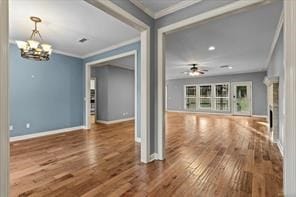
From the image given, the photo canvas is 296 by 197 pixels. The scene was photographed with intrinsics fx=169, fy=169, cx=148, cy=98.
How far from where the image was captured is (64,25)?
3559 millimetres

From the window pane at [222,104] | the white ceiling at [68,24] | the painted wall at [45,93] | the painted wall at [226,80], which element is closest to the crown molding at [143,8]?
the white ceiling at [68,24]

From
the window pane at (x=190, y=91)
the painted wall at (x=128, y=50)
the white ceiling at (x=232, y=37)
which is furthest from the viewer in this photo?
the window pane at (x=190, y=91)

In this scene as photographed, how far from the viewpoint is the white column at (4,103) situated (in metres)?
1.25

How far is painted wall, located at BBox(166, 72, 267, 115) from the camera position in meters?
9.38

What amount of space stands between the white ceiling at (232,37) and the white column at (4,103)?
288 centimetres

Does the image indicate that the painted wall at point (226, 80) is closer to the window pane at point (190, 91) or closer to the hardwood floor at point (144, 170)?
the window pane at point (190, 91)

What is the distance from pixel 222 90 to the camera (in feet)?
35.0

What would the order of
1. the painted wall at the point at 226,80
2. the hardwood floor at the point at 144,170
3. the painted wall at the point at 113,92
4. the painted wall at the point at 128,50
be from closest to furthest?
the hardwood floor at the point at 144,170, the painted wall at the point at 128,50, the painted wall at the point at 113,92, the painted wall at the point at 226,80

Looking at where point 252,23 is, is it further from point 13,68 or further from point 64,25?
point 13,68

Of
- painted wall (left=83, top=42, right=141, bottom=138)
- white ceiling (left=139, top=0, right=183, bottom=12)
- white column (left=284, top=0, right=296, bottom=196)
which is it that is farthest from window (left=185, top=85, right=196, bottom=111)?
white column (left=284, top=0, right=296, bottom=196)

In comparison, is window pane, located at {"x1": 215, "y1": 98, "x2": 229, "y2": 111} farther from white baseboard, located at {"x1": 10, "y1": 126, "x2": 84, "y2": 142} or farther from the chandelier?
the chandelier

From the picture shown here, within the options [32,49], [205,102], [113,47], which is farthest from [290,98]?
[205,102]

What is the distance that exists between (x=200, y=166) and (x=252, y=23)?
9.80ft

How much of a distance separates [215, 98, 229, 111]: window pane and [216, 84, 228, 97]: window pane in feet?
1.03
